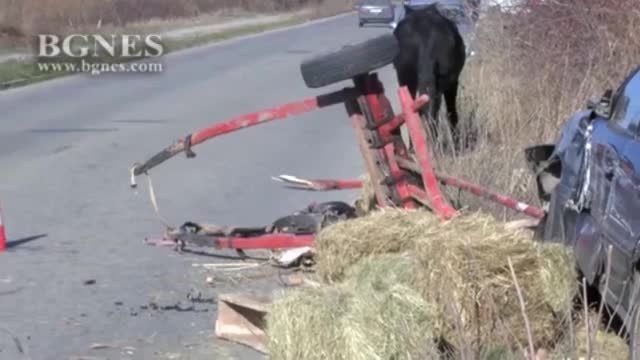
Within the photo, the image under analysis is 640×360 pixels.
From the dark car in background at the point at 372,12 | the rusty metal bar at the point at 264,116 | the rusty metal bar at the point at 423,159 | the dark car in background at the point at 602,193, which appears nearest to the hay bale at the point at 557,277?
the dark car in background at the point at 602,193

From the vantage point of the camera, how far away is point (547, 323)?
7.48 metres

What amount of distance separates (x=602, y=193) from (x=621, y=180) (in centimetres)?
45

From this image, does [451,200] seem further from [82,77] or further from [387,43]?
[82,77]

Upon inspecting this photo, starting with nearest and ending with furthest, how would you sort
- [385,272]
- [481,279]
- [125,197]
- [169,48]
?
[481,279], [385,272], [125,197], [169,48]

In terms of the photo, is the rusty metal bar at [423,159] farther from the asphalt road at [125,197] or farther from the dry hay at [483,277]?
the dry hay at [483,277]

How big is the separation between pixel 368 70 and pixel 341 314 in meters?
3.35

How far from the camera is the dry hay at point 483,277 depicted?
23.6 feet

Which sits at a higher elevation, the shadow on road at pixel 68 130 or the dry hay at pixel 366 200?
the dry hay at pixel 366 200

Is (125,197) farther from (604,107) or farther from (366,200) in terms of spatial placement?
(604,107)

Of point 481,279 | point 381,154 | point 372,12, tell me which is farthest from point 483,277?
point 372,12

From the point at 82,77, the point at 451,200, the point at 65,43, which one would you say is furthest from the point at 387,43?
the point at 65,43

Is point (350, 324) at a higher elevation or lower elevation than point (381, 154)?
higher

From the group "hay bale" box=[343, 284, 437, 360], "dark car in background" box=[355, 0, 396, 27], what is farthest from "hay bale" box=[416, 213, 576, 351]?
"dark car in background" box=[355, 0, 396, 27]

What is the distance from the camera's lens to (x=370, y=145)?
1039 centimetres
